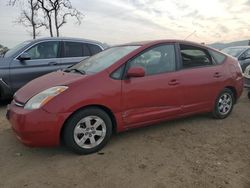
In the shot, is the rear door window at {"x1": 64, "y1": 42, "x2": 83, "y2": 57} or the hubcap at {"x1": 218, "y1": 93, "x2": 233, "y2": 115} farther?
the rear door window at {"x1": 64, "y1": 42, "x2": 83, "y2": 57}

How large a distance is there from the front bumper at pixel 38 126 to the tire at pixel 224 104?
3.12m

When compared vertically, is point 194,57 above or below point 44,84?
above

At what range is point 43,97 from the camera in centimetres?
405

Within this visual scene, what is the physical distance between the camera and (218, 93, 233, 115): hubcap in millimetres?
5932

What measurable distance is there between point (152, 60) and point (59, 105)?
68.7 inches

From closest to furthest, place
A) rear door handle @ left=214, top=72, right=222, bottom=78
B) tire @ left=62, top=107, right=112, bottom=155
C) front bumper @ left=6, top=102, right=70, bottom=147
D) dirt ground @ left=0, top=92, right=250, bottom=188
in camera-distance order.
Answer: dirt ground @ left=0, top=92, right=250, bottom=188
front bumper @ left=6, top=102, right=70, bottom=147
tire @ left=62, top=107, right=112, bottom=155
rear door handle @ left=214, top=72, right=222, bottom=78

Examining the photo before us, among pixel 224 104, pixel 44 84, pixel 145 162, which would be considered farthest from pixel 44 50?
pixel 145 162

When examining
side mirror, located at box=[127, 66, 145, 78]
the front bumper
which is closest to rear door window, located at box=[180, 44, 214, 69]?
side mirror, located at box=[127, 66, 145, 78]

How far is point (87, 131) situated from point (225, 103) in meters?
3.09

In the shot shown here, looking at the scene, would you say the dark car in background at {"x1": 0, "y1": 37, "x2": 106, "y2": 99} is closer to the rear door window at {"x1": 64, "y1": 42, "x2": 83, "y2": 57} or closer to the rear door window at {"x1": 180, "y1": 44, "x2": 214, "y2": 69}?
the rear door window at {"x1": 64, "y1": 42, "x2": 83, "y2": 57}

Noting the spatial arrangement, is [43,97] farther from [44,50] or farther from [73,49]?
[73,49]

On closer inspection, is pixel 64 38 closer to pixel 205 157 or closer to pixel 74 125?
pixel 74 125

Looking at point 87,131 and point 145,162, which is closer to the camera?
point 145,162

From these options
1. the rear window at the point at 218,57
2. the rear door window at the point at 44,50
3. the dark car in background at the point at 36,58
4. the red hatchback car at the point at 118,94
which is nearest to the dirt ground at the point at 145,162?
the red hatchback car at the point at 118,94
